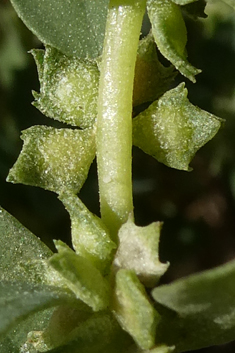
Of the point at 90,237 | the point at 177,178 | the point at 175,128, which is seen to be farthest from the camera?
the point at 177,178

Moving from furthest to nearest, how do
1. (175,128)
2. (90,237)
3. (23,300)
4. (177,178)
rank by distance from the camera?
1. (177,178)
2. (175,128)
3. (90,237)
4. (23,300)

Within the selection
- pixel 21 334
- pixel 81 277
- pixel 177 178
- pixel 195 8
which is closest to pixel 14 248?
pixel 21 334

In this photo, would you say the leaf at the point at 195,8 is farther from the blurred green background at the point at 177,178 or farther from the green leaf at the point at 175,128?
the blurred green background at the point at 177,178

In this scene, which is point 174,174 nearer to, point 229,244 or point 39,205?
point 229,244

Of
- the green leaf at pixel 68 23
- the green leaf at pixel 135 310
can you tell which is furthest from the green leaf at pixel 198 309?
the green leaf at pixel 68 23

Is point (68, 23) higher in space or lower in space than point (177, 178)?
higher

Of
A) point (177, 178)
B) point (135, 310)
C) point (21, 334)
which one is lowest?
point (177, 178)

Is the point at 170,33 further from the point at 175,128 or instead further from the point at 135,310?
the point at 135,310
